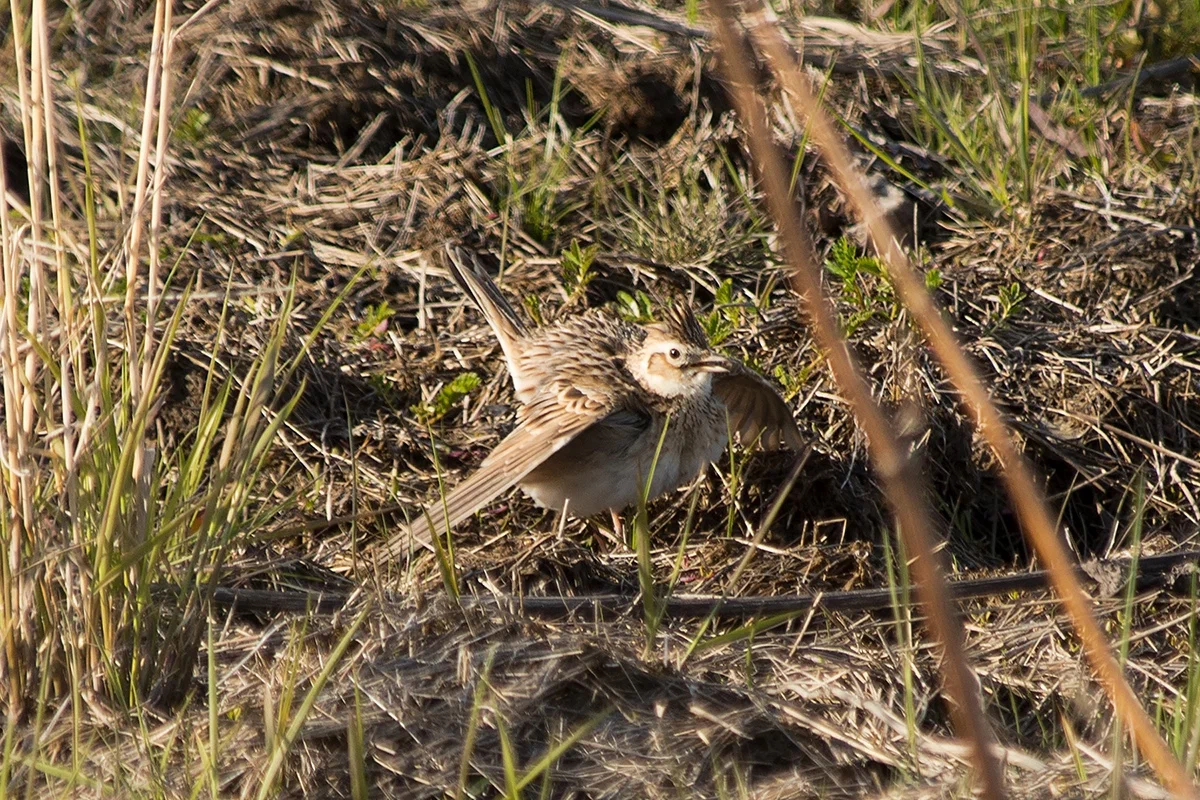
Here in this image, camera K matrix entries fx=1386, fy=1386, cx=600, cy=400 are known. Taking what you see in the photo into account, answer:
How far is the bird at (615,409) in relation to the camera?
5004 millimetres

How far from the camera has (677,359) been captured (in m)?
5.19

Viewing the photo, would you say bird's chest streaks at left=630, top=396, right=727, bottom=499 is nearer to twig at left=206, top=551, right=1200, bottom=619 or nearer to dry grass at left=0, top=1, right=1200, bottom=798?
dry grass at left=0, top=1, right=1200, bottom=798

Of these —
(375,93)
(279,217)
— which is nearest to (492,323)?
(279,217)

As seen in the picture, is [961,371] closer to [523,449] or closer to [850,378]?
[850,378]

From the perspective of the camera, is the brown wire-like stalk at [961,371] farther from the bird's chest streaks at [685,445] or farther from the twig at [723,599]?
the bird's chest streaks at [685,445]

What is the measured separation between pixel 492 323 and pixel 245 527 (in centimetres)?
202

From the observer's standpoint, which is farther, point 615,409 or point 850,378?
point 615,409

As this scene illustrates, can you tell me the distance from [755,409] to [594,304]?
0.99 m

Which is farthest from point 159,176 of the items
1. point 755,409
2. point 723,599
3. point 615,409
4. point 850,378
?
point 755,409

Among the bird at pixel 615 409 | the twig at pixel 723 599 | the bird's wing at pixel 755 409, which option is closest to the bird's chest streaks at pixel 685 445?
the bird at pixel 615 409

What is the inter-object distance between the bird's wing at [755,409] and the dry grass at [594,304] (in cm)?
12

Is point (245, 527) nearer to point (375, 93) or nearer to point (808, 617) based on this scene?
point (808, 617)

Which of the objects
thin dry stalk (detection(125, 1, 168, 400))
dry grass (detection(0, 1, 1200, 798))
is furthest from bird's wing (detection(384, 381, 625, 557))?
thin dry stalk (detection(125, 1, 168, 400))

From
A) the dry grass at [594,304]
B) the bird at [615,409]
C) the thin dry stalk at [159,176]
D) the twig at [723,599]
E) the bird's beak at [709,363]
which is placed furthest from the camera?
the bird's beak at [709,363]
